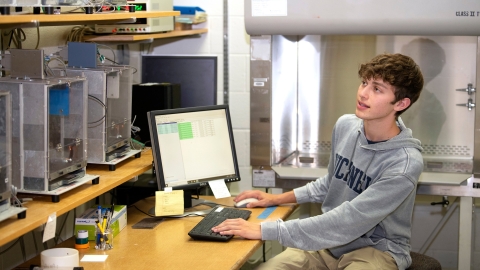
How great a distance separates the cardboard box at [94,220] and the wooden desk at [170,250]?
3 cm

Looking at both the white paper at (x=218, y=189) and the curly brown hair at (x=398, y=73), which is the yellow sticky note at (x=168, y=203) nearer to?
the white paper at (x=218, y=189)

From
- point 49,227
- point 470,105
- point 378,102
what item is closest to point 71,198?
point 49,227

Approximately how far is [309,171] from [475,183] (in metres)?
0.75

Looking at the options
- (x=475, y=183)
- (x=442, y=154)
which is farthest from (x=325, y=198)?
(x=442, y=154)

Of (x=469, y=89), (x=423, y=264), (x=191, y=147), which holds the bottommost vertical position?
(x=423, y=264)

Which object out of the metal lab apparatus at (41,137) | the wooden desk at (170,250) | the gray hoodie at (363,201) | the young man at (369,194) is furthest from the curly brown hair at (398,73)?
the metal lab apparatus at (41,137)

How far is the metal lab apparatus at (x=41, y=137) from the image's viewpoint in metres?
2.04

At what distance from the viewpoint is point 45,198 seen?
6.95ft

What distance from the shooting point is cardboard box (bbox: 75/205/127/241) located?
2.37m

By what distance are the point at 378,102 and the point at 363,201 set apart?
0.37m

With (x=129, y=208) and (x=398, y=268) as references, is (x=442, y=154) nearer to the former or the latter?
(x=398, y=268)

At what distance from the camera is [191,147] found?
8.89ft

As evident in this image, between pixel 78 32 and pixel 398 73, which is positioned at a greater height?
pixel 78 32

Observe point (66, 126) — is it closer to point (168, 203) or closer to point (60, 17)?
point (60, 17)
